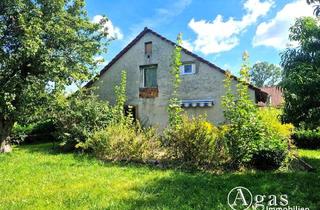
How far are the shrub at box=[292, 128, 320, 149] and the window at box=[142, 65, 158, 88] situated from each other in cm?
1021

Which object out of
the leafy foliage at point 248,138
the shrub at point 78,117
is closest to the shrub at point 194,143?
the leafy foliage at point 248,138

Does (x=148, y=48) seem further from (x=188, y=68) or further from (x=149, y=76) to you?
(x=188, y=68)

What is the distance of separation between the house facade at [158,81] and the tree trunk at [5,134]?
22.0 ft

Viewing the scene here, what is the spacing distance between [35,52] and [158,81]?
29.9 feet

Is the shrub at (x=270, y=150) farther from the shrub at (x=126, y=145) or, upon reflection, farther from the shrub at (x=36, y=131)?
the shrub at (x=36, y=131)

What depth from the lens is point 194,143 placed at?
1274 cm

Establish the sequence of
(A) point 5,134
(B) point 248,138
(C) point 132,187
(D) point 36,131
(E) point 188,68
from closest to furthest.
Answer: (C) point 132,187
(B) point 248,138
(A) point 5,134
(E) point 188,68
(D) point 36,131

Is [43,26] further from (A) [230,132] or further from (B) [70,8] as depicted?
(A) [230,132]

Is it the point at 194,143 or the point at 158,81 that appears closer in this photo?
the point at 194,143

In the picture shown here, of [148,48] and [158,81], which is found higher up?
[148,48]

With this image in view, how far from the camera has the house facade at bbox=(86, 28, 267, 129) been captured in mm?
21016

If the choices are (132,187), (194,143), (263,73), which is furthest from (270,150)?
(263,73)

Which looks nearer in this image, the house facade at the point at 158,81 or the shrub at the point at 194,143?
the shrub at the point at 194,143

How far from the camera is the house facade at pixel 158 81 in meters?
21.0
